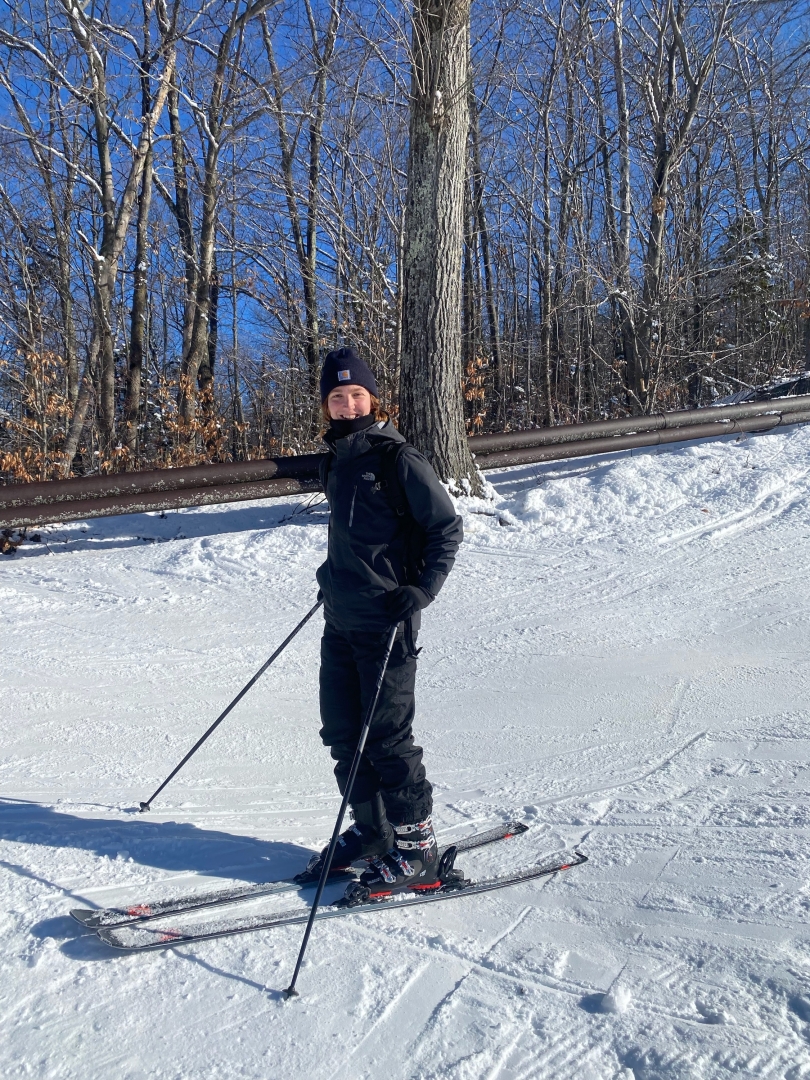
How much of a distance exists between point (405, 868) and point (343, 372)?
1.80 meters

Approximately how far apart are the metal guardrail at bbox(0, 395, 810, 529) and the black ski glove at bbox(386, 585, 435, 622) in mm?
4773

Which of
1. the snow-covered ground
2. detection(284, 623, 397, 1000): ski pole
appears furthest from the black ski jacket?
the snow-covered ground

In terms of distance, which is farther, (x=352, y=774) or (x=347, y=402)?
(x=347, y=402)

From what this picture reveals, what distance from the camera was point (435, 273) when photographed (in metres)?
7.78

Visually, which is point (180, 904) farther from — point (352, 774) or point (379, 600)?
point (379, 600)

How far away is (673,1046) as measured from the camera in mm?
2078

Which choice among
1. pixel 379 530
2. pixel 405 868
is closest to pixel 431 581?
pixel 379 530

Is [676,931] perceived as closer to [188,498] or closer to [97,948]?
[97,948]

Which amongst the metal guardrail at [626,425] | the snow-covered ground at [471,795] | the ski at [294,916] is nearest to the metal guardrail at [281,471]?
the metal guardrail at [626,425]

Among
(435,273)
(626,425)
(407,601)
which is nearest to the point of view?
(407,601)

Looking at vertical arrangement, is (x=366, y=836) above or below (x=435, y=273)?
below

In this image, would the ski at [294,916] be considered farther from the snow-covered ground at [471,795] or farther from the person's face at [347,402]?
the person's face at [347,402]

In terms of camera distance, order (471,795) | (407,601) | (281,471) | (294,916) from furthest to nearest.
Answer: (281,471) < (471,795) < (407,601) < (294,916)

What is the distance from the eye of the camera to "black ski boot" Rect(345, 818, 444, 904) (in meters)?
2.93
